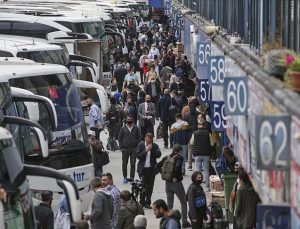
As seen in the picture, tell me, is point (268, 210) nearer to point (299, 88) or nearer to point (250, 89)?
point (299, 88)

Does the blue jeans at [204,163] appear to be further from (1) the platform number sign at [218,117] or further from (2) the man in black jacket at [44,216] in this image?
(2) the man in black jacket at [44,216]

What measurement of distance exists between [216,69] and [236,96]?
17.4 feet

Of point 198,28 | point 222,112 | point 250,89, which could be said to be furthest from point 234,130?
point 198,28

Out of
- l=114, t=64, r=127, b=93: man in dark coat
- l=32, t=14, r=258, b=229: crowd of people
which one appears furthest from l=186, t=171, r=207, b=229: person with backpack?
l=114, t=64, r=127, b=93: man in dark coat

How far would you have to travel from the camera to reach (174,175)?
A: 2358 centimetres

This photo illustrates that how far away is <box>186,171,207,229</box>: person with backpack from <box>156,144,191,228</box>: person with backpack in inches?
57.4

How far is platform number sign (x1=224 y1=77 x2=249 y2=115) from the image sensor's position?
48.1 ft

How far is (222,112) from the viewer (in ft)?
67.4

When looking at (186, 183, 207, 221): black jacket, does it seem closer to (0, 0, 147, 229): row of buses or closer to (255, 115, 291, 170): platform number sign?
(0, 0, 147, 229): row of buses

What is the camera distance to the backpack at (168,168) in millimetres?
23484

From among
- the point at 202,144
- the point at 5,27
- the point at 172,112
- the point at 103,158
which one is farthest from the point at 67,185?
the point at 5,27

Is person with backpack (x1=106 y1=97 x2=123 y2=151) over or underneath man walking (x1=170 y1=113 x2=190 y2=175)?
underneath

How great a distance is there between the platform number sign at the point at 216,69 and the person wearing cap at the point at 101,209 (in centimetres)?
219

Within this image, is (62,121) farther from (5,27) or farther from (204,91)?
(5,27)
